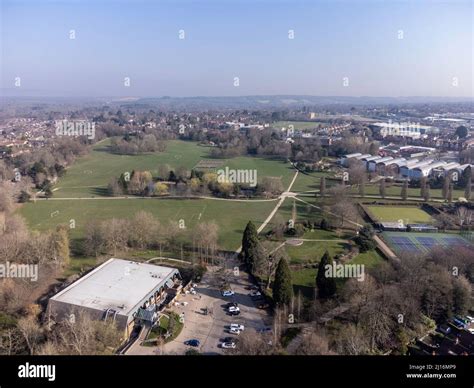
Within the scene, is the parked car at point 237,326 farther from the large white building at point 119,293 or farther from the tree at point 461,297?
the tree at point 461,297

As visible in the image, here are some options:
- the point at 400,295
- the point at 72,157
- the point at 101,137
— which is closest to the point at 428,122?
the point at 101,137

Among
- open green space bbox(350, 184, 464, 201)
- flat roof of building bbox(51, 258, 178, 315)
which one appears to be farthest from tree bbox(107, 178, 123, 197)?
open green space bbox(350, 184, 464, 201)

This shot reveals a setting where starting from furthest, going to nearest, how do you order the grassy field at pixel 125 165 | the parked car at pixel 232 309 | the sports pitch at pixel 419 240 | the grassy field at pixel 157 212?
the grassy field at pixel 125 165, the grassy field at pixel 157 212, the sports pitch at pixel 419 240, the parked car at pixel 232 309

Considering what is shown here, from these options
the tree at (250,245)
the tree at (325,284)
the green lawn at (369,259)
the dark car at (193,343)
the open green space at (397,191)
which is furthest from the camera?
the open green space at (397,191)

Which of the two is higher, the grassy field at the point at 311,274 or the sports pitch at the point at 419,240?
the sports pitch at the point at 419,240

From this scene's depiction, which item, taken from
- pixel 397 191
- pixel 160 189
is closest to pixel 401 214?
pixel 397 191

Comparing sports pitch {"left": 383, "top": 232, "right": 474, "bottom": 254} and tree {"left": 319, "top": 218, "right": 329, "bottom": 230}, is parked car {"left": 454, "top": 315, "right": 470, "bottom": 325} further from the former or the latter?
tree {"left": 319, "top": 218, "right": 329, "bottom": 230}

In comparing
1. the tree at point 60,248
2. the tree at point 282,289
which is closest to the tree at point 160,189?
the tree at point 60,248
